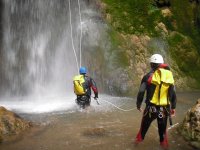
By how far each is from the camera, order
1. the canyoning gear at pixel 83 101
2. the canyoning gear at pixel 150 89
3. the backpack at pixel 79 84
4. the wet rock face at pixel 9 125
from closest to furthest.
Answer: the canyoning gear at pixel 150 89, the wet rock face at pixel 9 125, the backpack at pixel 79 84, the canyoning gear at pixel 83 101

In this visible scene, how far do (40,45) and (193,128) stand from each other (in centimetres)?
1175

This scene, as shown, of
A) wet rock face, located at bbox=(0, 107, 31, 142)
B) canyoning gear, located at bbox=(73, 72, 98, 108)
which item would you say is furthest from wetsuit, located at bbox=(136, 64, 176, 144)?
canyoning gear, located at bbox=(73, 72, 98, 108)

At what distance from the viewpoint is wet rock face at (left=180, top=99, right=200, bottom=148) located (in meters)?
9.30

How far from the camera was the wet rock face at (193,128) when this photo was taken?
30.5 feet

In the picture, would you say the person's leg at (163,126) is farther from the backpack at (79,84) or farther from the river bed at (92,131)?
the backpack at (79,84)

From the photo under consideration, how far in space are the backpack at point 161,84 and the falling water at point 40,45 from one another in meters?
9.95

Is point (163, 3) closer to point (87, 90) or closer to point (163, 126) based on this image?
point (87, 90)

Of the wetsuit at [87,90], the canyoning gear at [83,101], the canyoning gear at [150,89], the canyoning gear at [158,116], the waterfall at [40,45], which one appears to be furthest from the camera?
the waterfall at [40,45]

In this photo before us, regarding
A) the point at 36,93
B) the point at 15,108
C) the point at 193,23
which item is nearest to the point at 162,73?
the point at 15,108

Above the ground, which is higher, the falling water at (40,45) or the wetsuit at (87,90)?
the falling water at (40,45)

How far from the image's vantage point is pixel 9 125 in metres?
10.5

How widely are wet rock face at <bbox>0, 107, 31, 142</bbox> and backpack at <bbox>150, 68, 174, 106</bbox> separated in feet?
14.6

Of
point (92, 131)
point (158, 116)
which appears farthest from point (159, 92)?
point (92, 131)

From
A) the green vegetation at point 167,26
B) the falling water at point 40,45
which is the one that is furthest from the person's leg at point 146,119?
the falling water at point 40,45
